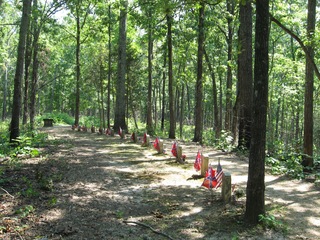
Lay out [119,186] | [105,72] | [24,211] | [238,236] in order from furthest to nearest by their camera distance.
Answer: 1. [105,72]
2. [119,186]
3. [24,211]
4. [238,236]

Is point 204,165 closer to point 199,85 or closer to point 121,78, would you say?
point 199,85

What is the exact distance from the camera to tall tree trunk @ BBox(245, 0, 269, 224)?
16.5ft

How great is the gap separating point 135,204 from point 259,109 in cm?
326

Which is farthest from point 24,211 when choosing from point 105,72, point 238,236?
point 105,72

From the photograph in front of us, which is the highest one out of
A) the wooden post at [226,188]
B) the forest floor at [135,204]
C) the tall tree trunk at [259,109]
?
the tall tree trunk at [259,109]

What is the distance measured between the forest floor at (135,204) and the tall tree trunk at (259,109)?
23.2 inches

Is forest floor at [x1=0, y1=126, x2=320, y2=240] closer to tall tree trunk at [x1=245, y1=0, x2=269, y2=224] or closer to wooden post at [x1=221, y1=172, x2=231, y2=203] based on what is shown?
wooden post at [x1=221, y1=172, x2=231, y2=203]

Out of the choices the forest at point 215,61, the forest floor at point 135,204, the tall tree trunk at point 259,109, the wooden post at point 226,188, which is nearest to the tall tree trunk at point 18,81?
the forest at point 215,61

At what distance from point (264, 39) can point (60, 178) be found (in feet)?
19.4

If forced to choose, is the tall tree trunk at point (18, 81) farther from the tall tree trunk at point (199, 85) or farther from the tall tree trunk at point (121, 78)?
the tall tree trunk at point (121, 78)

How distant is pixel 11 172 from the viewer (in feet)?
25.9

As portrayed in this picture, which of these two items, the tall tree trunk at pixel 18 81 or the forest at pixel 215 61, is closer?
the forest at pixel 215 61

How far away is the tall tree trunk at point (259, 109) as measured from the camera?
5043mm

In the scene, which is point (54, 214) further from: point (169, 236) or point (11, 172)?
point (11, 172)
